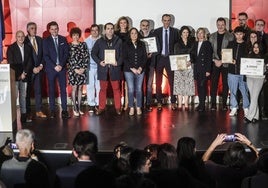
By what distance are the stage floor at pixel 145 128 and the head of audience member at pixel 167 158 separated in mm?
2841

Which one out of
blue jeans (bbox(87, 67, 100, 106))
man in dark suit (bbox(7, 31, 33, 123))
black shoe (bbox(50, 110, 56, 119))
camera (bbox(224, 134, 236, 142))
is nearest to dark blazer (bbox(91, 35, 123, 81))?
blue jeans (bbox(87, 67, 100, 106))

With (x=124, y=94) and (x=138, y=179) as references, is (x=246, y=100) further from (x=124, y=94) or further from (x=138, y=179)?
(x=138, y=179)

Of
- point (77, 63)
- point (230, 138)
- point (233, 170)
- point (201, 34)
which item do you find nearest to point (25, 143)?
point (233, 170)

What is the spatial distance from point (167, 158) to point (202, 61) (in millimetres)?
5909

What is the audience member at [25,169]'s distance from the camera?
4.91m

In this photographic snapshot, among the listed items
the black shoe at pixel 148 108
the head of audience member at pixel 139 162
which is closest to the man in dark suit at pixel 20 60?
the black shoe at pixel 148 108

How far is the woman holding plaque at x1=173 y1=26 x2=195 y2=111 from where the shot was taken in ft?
35.0

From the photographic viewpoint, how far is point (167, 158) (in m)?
4.87

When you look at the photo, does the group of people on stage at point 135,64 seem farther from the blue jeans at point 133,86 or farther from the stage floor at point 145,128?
the stage floor at point 145,128

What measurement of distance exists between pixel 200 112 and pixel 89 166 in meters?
6.16

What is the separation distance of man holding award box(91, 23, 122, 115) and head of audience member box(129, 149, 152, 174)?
582 centimetres

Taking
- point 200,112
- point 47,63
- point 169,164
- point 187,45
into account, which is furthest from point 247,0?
point 169,164

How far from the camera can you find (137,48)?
407 inches

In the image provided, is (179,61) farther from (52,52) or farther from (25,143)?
(25,143)
